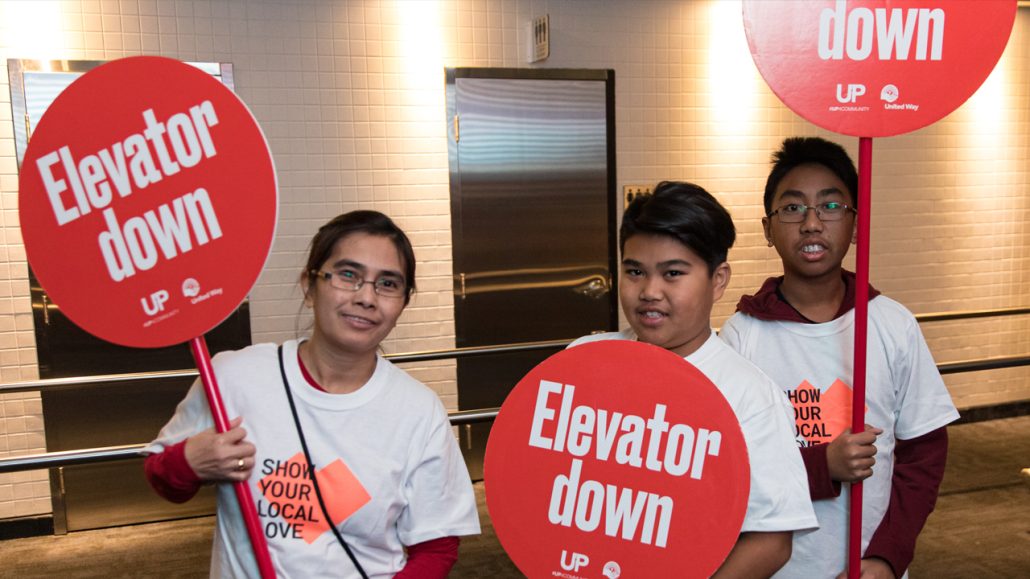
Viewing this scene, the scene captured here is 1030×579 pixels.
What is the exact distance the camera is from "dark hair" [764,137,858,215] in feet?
5.13

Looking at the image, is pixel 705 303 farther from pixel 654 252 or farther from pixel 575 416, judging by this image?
pixel 575 416

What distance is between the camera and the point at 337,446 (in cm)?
129

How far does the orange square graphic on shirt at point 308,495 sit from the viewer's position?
4.17 ft

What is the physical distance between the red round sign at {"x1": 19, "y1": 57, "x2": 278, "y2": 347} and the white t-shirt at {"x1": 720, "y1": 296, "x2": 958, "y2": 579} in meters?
0.95

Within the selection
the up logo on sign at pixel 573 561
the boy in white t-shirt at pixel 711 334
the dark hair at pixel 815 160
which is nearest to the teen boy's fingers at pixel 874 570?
the boy in white t-shirt at pixel 711 334

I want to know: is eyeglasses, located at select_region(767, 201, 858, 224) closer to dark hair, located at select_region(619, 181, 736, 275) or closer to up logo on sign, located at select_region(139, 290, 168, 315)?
dark hair, located at select_region(619, 181, 736, 275)

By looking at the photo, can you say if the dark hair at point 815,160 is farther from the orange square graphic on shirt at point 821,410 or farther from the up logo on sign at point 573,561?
the up logo on sign at point 573,561

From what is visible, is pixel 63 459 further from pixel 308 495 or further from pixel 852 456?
pixel 852 456

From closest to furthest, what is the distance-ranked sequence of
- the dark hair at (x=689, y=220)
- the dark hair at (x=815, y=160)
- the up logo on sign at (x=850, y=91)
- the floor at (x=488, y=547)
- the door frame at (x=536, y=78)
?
1. the dark hair at (x=689, y=220)
2. the up logo on sign at (x=850, y=91)
3. the dark hair at (x=815, y=160)
4. the floor at (x=488, y=547)
5. the door frame at (x=536, y=78)

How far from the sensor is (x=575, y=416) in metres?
1.21

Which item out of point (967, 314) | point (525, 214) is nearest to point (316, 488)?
point (525, 214)

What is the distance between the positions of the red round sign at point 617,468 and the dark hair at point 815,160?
2.03ft

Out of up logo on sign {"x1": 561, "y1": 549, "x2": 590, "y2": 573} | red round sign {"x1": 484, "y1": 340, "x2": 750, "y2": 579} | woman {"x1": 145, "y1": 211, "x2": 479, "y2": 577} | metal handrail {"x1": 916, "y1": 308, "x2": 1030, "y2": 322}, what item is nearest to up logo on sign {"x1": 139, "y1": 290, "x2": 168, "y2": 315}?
woman {"x1": 145, "y1": 211, "x2": 479, "y2": 577}

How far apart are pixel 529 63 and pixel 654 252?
3.19 m
